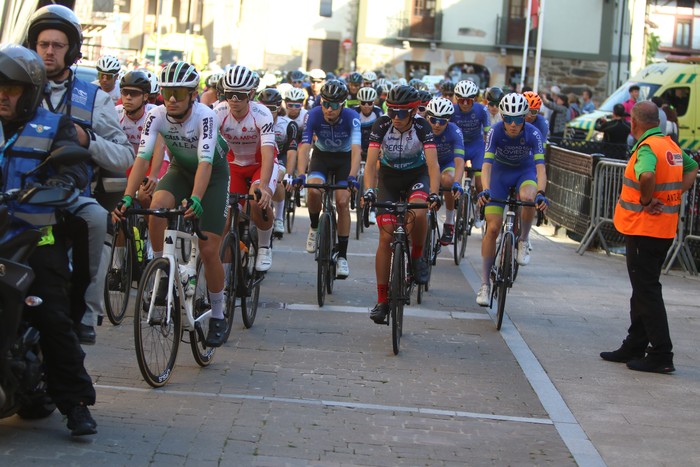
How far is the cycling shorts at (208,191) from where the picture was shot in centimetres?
786

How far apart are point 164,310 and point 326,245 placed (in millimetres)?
4029

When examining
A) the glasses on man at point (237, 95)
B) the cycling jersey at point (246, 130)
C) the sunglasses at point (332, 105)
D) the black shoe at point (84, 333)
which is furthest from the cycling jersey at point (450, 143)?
the black shoe at point (84, 333)

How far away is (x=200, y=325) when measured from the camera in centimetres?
775

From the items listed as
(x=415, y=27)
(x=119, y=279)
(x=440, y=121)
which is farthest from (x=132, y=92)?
(x=415, y=27)

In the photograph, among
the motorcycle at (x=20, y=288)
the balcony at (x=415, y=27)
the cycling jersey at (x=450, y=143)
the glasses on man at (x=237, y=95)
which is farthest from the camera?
the balcony at (x=415, y=27)

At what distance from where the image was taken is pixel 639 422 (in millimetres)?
7391

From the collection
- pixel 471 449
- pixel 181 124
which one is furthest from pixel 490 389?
pixel 181 124

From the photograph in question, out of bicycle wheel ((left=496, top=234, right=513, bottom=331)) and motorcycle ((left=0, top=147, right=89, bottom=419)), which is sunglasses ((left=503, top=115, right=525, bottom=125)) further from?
motorcycle ((left=0, top=147, right=89, bottom=419))

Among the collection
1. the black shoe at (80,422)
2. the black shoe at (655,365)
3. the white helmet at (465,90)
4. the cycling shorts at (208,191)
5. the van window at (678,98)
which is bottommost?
the black shoe at (655,365)

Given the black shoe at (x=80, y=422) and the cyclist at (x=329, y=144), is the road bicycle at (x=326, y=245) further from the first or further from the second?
the black shoe at (x=80, y=422)

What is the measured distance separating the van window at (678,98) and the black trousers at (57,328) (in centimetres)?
2116

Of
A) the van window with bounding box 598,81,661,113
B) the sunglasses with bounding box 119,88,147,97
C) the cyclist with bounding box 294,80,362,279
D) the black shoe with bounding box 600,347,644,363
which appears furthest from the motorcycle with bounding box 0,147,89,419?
the van window with bounding box 598,81,661,113

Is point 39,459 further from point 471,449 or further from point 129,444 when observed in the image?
point 471,449

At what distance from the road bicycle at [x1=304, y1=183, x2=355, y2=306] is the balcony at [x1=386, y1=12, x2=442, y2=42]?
1844 inches
